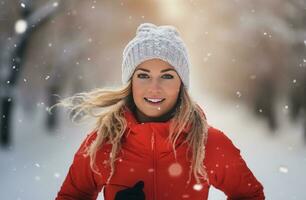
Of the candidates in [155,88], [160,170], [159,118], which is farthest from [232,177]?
[155,88]

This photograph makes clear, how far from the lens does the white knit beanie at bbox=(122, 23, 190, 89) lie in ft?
9.14

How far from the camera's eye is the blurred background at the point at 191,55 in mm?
7969

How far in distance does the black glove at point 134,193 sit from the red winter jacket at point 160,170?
0.42ft

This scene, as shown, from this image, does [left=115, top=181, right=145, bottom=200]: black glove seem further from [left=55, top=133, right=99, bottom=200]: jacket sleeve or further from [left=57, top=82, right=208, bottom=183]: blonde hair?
[left=55, top=133, right=99, bottom=200]: jacket sleeve

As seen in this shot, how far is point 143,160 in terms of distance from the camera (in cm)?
271

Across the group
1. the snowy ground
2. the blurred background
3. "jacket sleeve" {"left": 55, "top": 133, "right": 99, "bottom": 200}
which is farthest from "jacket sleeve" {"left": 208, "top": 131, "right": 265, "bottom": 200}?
the blurred background

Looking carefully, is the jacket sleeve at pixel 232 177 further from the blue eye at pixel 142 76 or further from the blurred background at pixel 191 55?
the blurred background at pixel 191 55

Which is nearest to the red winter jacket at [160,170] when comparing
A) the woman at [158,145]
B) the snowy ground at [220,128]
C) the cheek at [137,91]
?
the woman at [158,145]

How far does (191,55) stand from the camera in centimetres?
995

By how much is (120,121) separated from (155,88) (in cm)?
26

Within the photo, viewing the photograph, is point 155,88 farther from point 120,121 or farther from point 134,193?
point 134,193

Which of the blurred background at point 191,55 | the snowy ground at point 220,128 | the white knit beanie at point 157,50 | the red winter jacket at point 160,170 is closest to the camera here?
the red winter jacket at point 160,170

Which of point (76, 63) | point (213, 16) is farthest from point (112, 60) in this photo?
point (213, 16)

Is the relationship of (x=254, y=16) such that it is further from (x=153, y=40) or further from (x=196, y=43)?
(x=153, y=40)
